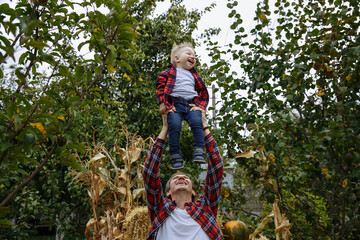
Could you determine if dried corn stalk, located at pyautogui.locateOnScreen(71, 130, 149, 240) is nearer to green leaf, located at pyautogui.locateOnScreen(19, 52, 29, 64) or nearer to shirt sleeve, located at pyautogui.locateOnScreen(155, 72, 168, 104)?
shirt sleeve, located at pyautogui.locateOnScreen(155, 72, 168, 104)

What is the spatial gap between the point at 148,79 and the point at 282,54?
12.0 ft

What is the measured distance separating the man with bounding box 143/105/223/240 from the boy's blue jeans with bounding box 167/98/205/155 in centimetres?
5

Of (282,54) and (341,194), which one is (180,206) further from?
(282,54)

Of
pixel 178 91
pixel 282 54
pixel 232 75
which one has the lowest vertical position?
pixel 178 91

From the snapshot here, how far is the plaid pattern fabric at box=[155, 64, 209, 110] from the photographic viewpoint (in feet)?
7.13

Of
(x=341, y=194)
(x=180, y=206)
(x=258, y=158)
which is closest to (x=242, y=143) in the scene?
(x=258, y=158)

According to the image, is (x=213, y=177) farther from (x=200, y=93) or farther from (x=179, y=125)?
(x=200, y=93)

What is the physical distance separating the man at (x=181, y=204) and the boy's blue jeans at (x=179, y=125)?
0.05 metres

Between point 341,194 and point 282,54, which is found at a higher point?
point 282,54

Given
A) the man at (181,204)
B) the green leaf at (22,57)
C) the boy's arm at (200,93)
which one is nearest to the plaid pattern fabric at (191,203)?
Answer: the man at (181,204)

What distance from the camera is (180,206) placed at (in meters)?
2.18

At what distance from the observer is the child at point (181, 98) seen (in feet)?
6.79

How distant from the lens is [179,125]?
2.11m

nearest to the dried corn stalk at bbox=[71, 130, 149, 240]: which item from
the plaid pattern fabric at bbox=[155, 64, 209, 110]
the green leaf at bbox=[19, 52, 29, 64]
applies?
the plaid pattern fabric at bbox=[155, 64, 209, 110]
